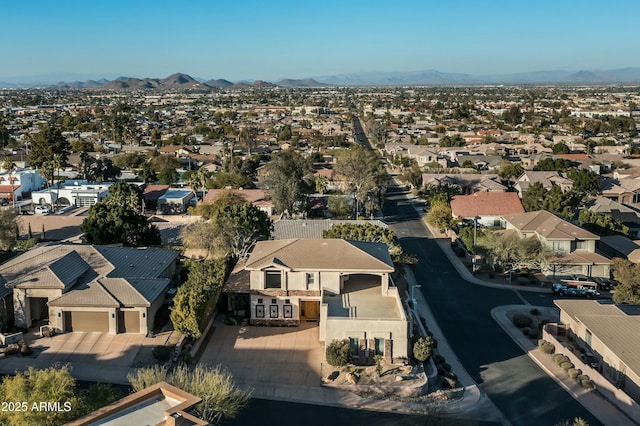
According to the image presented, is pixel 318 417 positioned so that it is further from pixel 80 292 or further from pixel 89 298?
pixel 80 292

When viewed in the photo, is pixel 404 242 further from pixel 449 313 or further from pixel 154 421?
pixel 154 421

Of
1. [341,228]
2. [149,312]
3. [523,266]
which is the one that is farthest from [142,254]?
[523,266]

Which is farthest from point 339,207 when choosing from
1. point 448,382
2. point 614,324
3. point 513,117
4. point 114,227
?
point 513,117

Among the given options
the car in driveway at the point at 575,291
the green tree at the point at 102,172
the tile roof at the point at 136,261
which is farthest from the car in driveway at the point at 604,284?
the green tree at the point at 102,172

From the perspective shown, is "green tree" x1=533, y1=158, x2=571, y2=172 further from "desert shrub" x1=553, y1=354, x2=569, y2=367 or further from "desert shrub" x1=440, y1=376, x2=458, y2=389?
"desert shrub" x1=440, y1=376, x2=458, y2=389

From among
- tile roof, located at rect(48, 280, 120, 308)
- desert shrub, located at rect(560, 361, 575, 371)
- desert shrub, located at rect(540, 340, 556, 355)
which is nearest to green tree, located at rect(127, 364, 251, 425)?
tile roof, located at rect(48, 280, 120, 308)

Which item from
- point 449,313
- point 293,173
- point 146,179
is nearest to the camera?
point 449,313
